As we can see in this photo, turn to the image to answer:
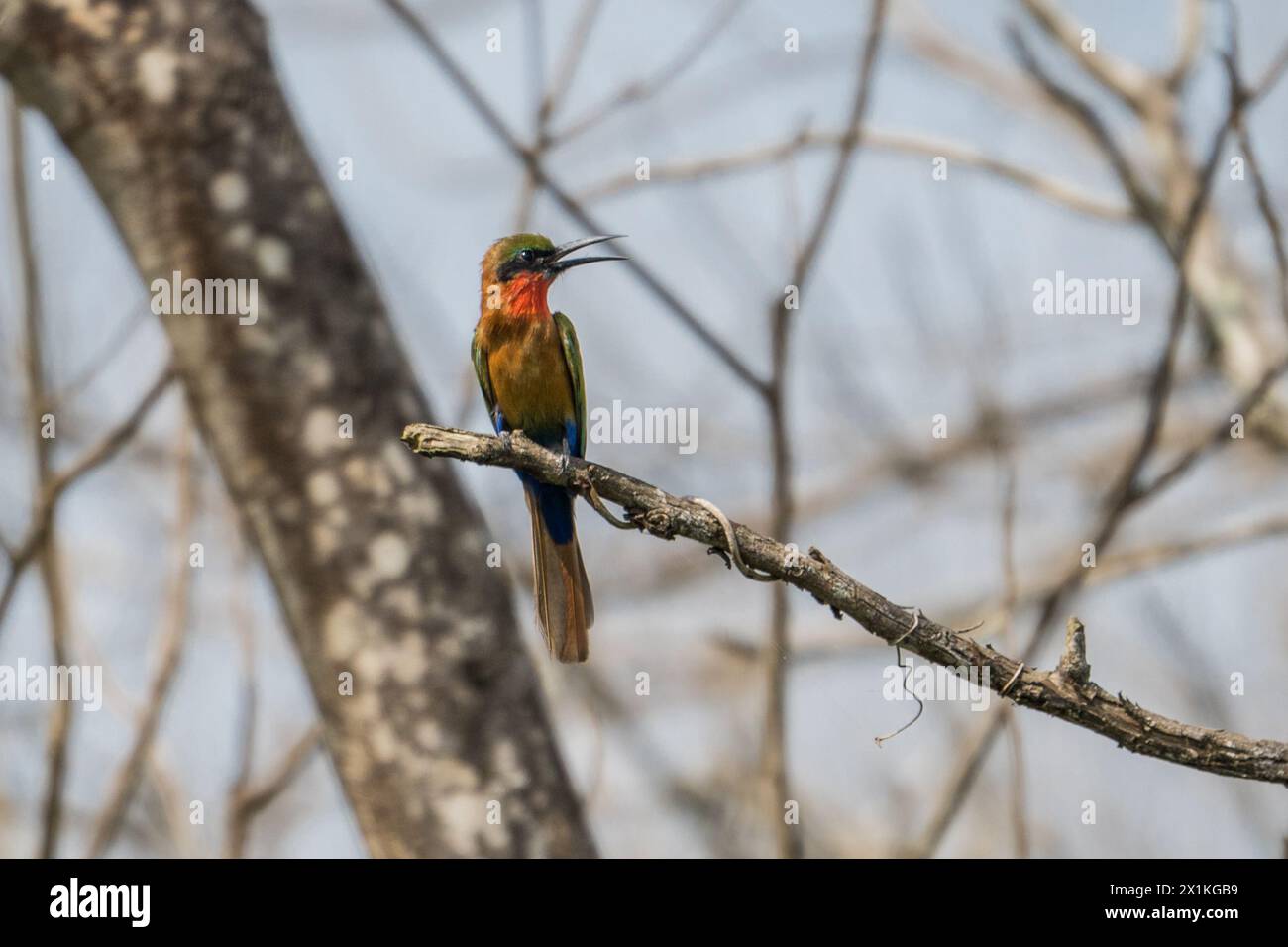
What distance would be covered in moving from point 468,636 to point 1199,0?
5557 mm

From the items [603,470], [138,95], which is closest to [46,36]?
[138,95]

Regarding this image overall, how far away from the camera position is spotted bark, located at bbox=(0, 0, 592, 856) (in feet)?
15.0

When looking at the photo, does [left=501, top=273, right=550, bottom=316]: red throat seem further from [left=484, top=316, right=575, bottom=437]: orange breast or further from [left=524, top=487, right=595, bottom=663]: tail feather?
[left=524, top=487, right=595, bottom=663]: tail feather

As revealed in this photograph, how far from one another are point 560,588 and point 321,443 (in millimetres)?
1260

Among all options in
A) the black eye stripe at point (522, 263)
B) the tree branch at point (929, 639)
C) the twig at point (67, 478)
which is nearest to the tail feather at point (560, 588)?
the tree branch at point (929, 639)

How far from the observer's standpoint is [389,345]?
15.8 ft

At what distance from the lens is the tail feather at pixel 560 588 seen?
141 inches

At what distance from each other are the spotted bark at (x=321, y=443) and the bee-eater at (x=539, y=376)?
→ 0.44 metres

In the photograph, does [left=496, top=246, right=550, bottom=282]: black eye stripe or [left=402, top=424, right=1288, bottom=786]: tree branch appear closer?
[left=402, top=424, right=1288, bottom=786]: tree branch

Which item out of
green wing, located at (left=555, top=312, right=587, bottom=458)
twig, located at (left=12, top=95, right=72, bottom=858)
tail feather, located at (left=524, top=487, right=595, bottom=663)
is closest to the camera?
tail feather, located at (left=524, top=487, right=595, bottom=663)

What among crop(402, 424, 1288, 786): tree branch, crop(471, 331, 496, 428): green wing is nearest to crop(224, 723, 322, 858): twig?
crop(471, 331, 496, 428): green wing

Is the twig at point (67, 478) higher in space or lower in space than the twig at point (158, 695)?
higher

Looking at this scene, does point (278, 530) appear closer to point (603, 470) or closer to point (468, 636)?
point (468, 636)

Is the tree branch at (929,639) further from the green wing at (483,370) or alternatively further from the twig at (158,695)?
the twig at (158,695)
